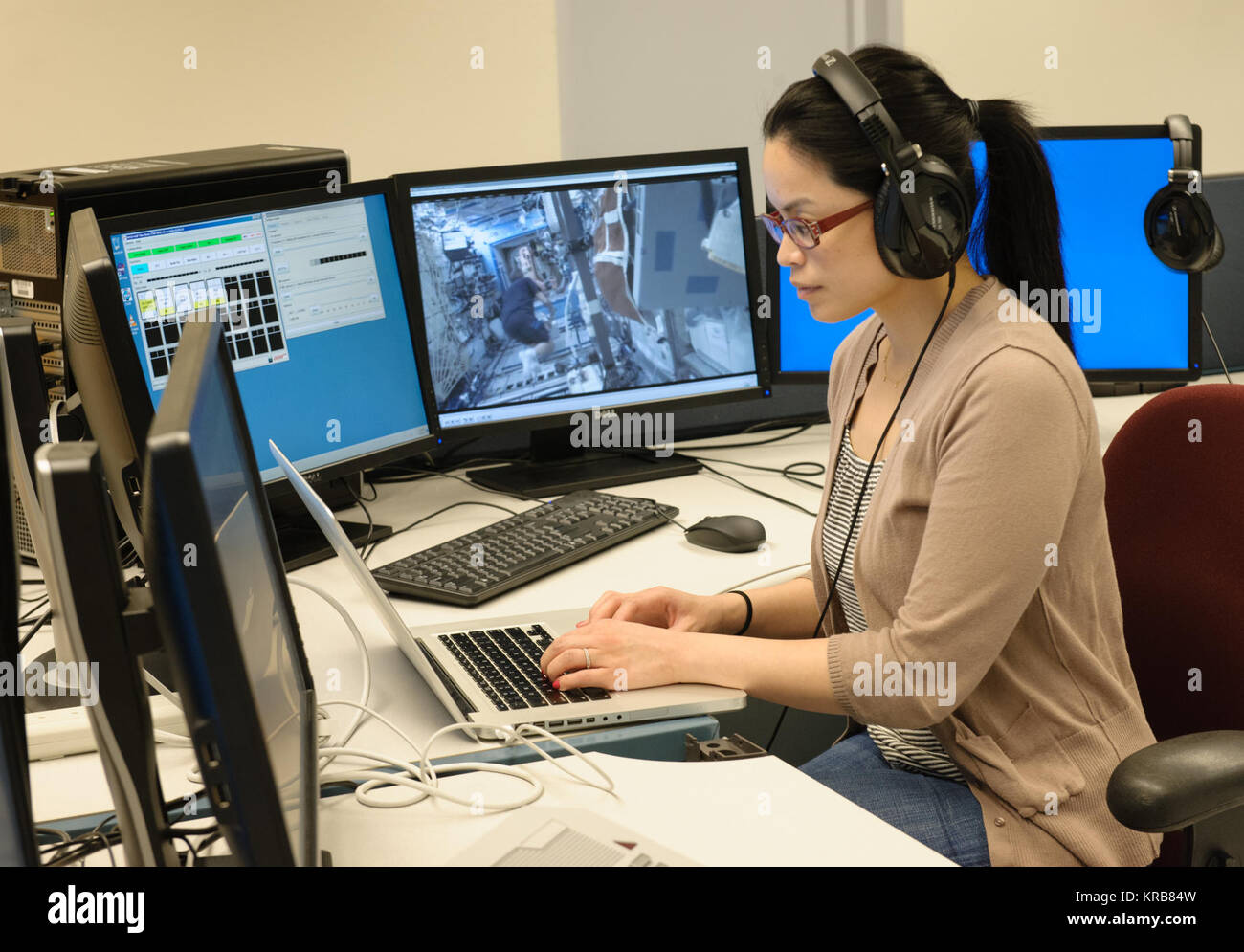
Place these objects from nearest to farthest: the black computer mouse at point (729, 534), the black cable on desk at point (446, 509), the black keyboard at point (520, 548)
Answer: the black keyboard at point (520, 548)
the black computer mouse at point (729, 534)
the black cable on desk at point (446, 509)

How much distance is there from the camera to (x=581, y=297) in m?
1.73

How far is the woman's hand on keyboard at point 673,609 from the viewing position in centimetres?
118

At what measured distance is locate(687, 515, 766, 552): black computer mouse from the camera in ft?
4.83

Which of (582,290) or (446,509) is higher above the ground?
(582,290)

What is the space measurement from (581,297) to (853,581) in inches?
28.7

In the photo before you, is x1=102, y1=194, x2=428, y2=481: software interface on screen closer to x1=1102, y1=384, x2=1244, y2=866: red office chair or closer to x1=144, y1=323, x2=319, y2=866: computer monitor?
x1=144, y1=323, x2=319, y2=866: computer monitor

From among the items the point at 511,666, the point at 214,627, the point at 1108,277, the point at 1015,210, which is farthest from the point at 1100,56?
the point at 214,627

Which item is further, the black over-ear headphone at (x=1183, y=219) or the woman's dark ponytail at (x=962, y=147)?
the black over-ear headphone at (x=1183, y=219)

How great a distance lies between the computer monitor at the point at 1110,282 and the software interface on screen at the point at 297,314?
25.0 inches

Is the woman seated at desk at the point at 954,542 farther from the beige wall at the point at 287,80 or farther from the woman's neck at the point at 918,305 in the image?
the beige wall at the point at 287,80

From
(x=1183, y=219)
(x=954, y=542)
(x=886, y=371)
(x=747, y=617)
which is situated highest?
(x=1183, y=219)

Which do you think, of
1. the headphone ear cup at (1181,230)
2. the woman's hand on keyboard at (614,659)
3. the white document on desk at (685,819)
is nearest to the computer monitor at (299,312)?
the woman's hand on keyboard at (614,659)

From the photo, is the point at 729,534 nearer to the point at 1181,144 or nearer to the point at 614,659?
the point at 614,659

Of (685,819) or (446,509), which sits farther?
(446,509)
